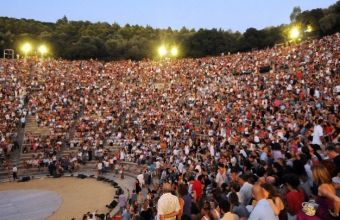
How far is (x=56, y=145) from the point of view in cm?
2734

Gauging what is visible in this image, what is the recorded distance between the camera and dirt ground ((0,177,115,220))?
1756 centimetres

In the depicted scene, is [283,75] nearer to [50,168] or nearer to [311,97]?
[311,97]

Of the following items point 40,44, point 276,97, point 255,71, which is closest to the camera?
point 276,97

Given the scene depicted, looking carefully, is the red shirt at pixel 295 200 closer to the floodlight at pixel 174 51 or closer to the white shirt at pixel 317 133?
the white shirt at pixel 317 133

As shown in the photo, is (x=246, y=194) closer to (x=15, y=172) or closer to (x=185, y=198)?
(x=185, y=198)

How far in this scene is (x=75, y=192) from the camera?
21.0 meters

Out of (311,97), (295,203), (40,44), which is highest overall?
(40,44)

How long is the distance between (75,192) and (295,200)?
17.3 m

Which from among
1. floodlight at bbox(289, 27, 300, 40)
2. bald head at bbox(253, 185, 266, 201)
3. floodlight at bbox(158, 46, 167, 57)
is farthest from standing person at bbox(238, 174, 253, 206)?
floodlight at bbox(158, 46, 167, 57)

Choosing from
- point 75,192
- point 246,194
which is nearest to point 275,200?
point 246,194

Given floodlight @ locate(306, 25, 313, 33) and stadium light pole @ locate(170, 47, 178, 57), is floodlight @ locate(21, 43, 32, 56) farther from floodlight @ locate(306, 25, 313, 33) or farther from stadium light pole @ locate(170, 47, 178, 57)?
floodlight @ locate(306, 25, 313, 33)

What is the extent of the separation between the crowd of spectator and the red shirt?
0.6 inches

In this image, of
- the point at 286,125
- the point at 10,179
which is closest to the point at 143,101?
the point at 10,179

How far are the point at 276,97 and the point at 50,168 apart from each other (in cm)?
1563
